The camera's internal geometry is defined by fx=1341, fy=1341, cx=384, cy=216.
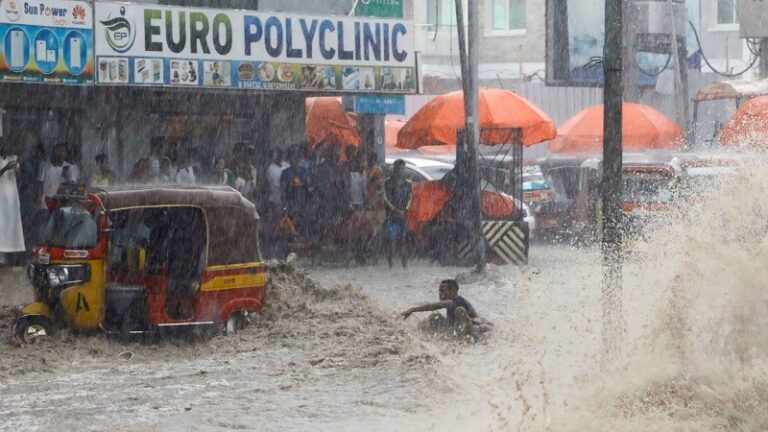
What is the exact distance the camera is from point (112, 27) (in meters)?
17.2

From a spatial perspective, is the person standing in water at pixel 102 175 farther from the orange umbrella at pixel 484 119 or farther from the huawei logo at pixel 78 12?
the orange umbrella at pixel 484 119

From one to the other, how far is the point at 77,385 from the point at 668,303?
14.9 ft

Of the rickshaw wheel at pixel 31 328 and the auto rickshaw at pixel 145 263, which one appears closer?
the rickshaw wheel at pixel 31 328

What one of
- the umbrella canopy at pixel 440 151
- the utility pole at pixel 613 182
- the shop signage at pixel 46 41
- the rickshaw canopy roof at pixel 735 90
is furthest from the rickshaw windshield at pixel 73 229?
the rickshaw canopy roof at pixel 735 90

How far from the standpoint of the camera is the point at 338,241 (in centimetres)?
1980

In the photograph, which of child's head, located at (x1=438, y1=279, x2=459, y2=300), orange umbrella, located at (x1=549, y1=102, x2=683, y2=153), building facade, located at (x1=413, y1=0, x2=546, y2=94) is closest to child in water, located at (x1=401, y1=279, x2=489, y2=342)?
child's head, located at (x1=438, y1=279, x2=459, y2=300)

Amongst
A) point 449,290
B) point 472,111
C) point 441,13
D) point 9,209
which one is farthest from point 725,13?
point 449,290

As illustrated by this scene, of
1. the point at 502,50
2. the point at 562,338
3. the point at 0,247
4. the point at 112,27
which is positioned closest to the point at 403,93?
the point at 112,27

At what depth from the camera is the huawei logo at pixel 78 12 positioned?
1688 cm

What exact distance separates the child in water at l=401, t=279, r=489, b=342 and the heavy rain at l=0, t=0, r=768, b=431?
0.03 m

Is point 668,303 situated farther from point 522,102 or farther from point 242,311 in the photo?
point 522,102

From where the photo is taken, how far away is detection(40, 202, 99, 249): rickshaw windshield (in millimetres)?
11531

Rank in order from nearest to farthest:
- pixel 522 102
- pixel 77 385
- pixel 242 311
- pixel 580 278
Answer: pixel 77 385 → pixel 242 311 → pixel 580 278 → pixel 522 102

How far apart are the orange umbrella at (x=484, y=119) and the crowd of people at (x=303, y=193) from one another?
1813mm
